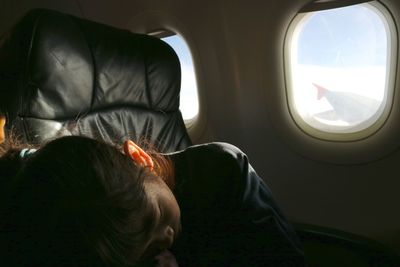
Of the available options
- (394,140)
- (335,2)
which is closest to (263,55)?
(335,2)

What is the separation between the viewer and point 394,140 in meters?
1.40

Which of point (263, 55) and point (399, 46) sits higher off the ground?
point (399, 46)

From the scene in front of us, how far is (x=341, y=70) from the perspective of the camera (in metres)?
1.49

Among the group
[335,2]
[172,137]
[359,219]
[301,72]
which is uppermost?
[335,2]

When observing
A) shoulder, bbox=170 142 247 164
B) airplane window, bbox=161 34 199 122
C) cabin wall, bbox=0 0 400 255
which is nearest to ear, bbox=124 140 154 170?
shoulder, bbox=170 142 247 164

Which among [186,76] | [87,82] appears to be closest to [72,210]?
[87,82]

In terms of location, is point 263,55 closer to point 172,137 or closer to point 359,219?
point 172,137

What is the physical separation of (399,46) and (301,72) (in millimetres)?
388

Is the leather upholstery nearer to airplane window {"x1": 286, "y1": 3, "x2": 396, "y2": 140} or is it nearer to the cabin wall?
the cabin wall

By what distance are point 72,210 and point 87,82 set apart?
23.9 inches

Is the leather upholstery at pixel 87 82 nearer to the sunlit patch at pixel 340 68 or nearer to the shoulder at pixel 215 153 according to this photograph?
the shoulder at pixel 215 153

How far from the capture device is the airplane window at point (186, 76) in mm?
1768

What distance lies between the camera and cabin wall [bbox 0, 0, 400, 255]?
4.83 feet

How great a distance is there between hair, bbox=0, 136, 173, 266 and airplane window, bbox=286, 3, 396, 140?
1161 mm
